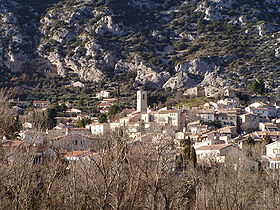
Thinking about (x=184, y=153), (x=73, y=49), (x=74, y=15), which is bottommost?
(x=184, y=153)

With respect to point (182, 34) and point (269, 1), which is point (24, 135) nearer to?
point (182, 34)

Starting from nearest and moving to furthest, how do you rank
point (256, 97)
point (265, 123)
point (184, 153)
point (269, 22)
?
point (184, 153) → point (265, 123) → point (256, 97) → point (269, 22)

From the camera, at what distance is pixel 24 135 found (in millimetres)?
42594

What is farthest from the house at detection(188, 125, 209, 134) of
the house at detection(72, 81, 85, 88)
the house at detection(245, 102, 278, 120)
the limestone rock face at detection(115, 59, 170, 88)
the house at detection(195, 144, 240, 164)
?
the house at detection(72, 81, 85, 88)

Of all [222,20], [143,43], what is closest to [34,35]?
[143,43]

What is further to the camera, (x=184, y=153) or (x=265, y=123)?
(x=265, y=123)

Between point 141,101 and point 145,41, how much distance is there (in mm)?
47742

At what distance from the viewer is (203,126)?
74.8 meters

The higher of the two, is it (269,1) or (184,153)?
(269,1)

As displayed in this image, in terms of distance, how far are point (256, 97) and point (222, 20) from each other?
5474cm

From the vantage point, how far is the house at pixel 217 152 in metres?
54.7

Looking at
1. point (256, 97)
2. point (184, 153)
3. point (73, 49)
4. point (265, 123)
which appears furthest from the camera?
point (73, 49)

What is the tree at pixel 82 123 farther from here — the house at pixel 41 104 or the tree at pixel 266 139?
the tree at pixel 266 139

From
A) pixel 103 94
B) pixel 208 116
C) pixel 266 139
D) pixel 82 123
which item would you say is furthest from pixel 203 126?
pixel 103 94
